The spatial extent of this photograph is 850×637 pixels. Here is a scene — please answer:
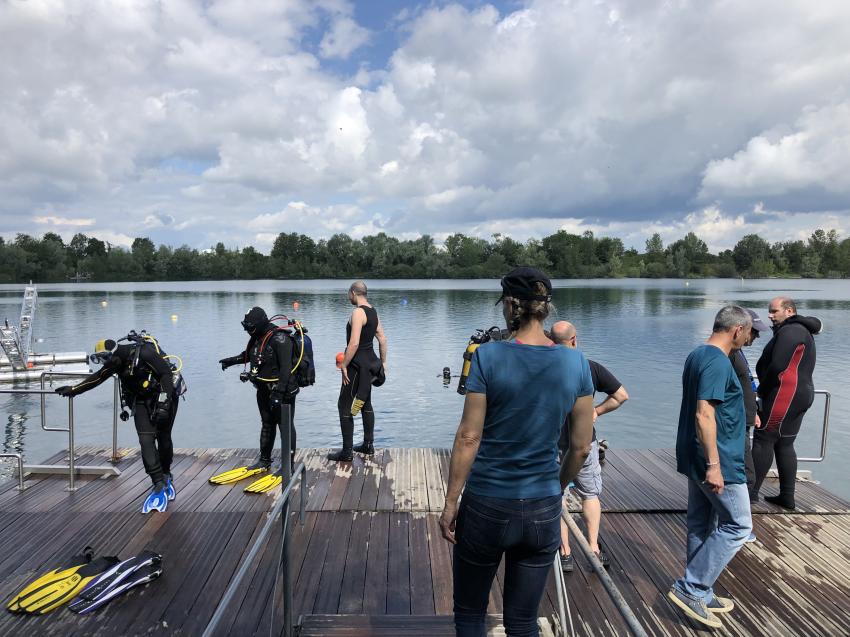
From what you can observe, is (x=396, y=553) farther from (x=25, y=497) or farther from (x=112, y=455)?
(x=112, y=455)

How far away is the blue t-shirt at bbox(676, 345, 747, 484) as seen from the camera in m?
3.26

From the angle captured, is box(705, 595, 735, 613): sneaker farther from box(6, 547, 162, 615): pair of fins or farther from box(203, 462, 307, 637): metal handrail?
Result: box(6, 547, 162, 615): pair of fins

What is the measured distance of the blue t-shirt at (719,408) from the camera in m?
3.26

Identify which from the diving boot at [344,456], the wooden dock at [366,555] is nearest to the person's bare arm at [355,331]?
the diving boot at [344,456]

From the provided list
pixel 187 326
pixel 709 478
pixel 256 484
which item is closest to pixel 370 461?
pixel 256 484

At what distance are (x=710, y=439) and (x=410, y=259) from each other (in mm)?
122667

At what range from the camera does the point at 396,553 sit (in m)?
4.40

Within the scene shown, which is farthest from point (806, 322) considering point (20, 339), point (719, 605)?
point (20, 339)

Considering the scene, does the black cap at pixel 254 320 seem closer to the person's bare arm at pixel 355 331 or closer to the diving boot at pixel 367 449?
the person's bare arm at pixel 355 331

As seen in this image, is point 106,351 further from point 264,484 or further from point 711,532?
point 711,532

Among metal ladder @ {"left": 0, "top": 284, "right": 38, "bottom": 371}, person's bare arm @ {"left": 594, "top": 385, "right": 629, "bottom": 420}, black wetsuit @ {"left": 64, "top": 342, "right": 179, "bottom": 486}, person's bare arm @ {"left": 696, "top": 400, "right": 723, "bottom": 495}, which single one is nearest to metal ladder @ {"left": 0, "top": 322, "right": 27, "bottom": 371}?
metal ladder @ {"left": 0, "top": 284, "right": 38, "bottom": 371}

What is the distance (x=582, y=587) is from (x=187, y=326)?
113 ft

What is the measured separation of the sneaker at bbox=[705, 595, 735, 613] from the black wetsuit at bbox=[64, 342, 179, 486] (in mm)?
4842

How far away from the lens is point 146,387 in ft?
17.4
